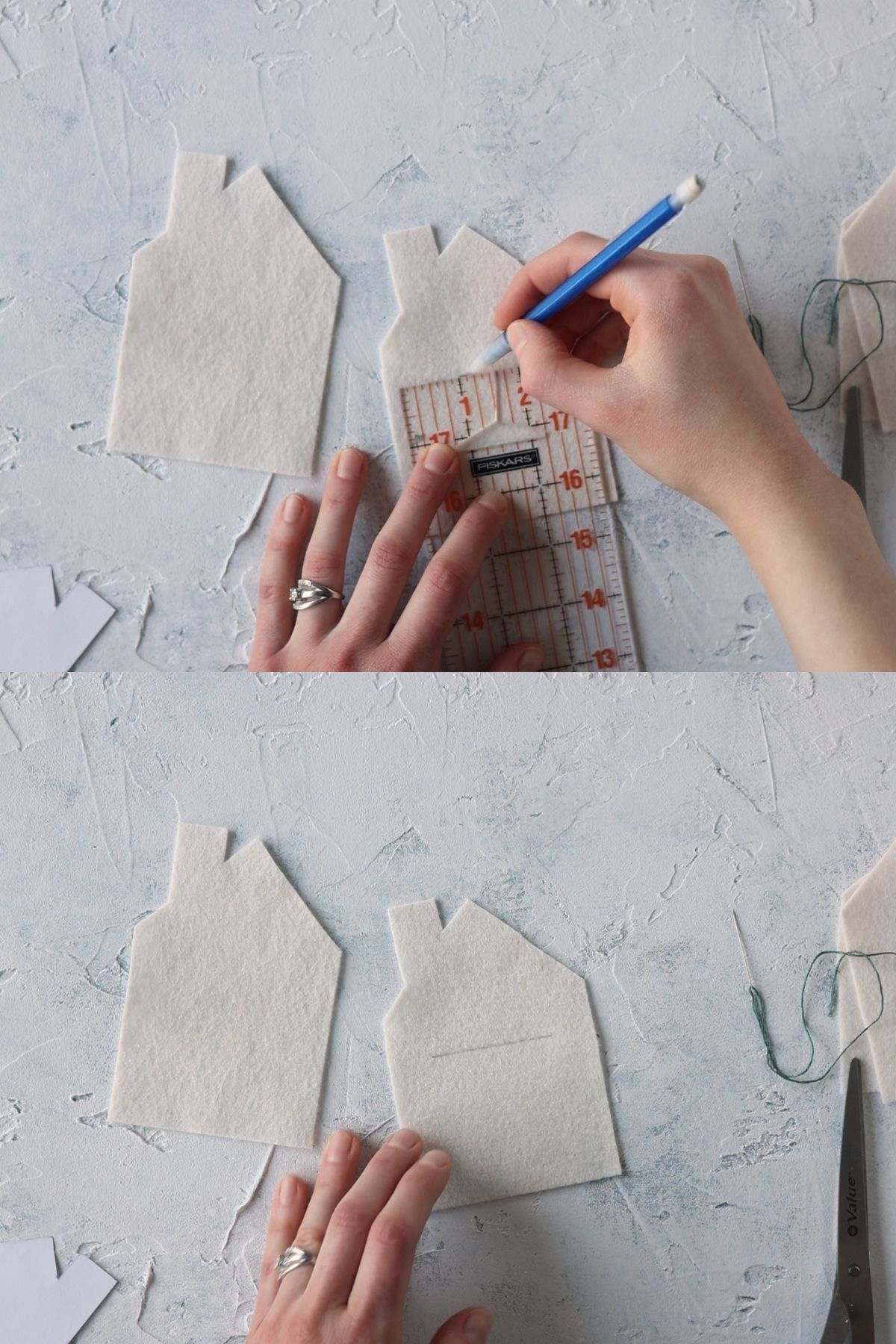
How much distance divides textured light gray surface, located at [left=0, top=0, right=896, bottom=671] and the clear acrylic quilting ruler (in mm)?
70

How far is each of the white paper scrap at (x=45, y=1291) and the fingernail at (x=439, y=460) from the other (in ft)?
2.87

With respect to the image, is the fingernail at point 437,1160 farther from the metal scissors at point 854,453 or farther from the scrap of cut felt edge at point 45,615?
the metal scissors at point 854,453

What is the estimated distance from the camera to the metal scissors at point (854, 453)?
3.87 ft

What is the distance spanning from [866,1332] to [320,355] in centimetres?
113

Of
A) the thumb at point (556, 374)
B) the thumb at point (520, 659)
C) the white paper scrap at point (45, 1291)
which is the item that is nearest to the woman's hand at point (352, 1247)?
the white paper scrap at point (45, 1291)

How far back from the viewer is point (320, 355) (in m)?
1.18

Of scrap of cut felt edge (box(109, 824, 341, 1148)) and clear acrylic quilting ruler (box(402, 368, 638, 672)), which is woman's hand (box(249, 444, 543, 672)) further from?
scrap of cut felt edge (box(109, 824, 341, 1148))

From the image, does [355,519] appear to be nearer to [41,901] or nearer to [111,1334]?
[41,901]

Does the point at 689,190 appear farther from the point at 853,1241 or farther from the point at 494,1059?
the point at 853,1241

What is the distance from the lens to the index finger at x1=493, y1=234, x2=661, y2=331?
108cm

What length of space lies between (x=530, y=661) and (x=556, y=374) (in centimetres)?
29

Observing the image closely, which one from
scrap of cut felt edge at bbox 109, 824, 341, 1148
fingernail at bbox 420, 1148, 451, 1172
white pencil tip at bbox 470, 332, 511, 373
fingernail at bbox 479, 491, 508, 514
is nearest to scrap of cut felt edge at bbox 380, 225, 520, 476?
white pencil tip at bbox 470, 332, 511, 373

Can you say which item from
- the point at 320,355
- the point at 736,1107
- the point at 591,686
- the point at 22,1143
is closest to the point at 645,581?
the point at 591,686

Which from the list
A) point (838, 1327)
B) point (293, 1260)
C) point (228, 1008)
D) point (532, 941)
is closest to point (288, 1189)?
point (293, 1260)
